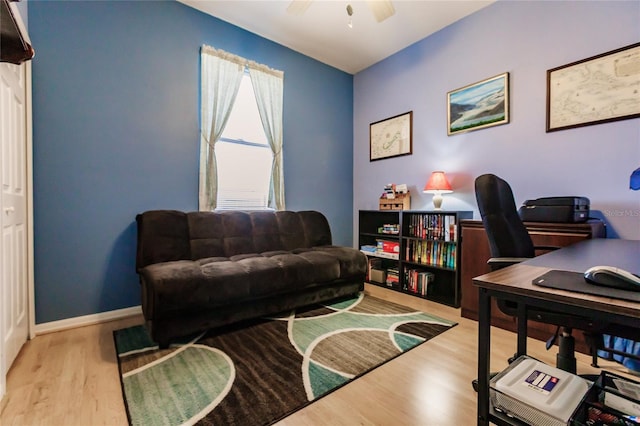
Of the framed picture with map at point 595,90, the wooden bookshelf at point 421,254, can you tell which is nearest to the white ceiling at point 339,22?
the framed picture with map at point 595,90

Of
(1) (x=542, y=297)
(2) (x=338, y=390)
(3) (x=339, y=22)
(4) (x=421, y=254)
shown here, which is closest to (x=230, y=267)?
(2) (x=338, y=390)

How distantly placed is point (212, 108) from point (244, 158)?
1.92ft

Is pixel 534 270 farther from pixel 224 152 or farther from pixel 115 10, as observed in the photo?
pixel 115 10

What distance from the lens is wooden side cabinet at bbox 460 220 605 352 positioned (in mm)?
1839

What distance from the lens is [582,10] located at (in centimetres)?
215

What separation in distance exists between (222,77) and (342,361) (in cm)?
282

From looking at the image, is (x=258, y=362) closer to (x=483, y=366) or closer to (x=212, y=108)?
(x=483, y=366)

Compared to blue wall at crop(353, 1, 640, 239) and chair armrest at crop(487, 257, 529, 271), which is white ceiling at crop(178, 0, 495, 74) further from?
chair armrest at crop(487, 257, 529, 271)

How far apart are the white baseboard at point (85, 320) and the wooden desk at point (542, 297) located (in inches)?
105

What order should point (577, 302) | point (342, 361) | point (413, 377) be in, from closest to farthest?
point (577, 302) < point (413, 377) < point (342, 361)

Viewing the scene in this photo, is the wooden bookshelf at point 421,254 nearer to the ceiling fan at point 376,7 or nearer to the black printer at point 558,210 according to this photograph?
the black printer at point 558,210

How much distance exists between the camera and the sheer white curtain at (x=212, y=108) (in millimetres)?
2799

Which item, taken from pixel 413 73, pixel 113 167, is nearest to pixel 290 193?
pixel 113 167

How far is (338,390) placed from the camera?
1424mm
